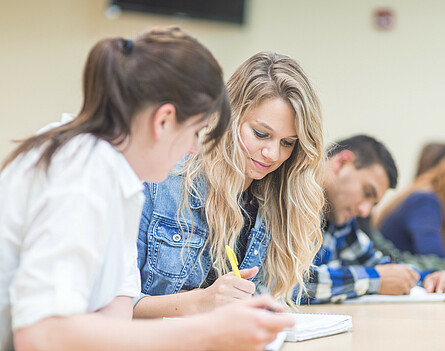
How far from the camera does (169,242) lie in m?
1.47

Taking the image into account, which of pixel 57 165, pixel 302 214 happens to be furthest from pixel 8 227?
pixel 302 214

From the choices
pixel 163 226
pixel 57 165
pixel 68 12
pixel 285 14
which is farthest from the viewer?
pixel 285 14

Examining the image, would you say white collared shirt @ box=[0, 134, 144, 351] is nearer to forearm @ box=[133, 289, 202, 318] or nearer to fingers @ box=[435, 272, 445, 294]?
forearm @ box=[133, 289, 202, 318]

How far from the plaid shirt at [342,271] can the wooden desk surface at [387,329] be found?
46 mm

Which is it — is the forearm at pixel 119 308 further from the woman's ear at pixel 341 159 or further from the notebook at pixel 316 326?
the woman's ear at pixel 341 159

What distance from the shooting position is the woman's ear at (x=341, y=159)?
225 centimetres

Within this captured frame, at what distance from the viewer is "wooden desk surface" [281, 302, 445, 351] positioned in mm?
1199

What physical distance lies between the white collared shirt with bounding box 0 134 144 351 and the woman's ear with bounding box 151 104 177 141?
0.07 metres

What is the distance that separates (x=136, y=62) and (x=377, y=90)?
3.20 metres

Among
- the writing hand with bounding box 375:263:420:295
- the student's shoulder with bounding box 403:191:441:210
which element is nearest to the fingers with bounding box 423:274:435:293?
the writing hand with bounding box 375:263:420:295

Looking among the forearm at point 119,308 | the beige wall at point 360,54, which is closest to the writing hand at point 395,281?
the forearm at point 119,308

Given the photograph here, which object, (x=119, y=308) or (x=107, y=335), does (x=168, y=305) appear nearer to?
(x=119, y=308)

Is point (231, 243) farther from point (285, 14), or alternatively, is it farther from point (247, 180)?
point (285, 14)

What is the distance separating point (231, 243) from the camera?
153 cm
